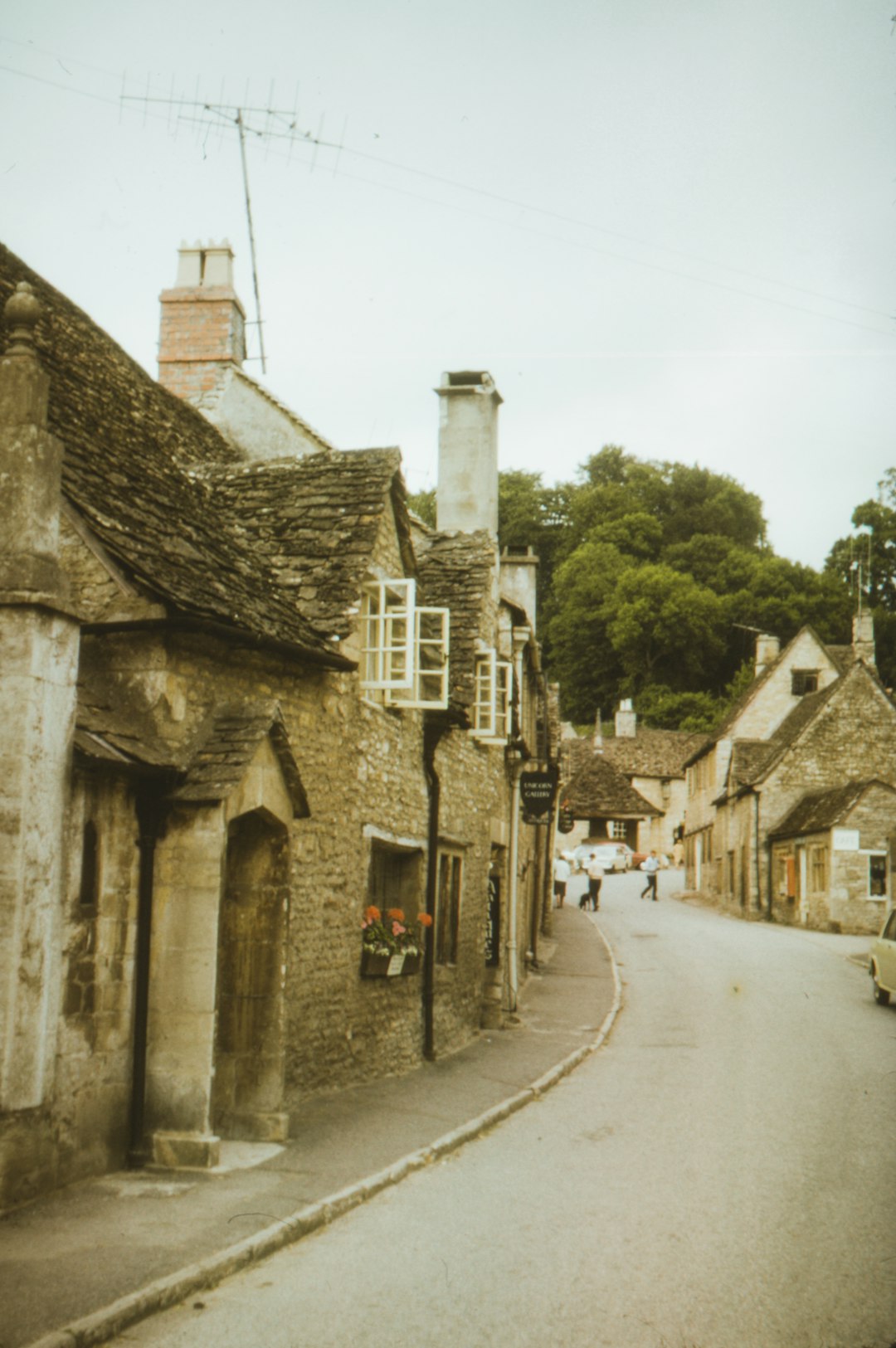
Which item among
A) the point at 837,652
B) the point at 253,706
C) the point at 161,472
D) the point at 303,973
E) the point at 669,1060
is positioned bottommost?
the point at 669,1060

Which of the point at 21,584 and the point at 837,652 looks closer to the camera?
the point at 21,584

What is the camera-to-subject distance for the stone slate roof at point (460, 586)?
1736 cm

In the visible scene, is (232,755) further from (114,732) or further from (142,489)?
(142,489)

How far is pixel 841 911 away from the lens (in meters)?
36.8

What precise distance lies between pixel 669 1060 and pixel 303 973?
6330mm

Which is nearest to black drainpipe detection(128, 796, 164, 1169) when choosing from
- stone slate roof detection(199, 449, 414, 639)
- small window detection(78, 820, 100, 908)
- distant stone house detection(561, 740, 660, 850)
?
small window detection(78, 820, 100, 908)

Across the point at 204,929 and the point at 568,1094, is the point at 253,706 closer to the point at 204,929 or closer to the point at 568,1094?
the point at 204,929

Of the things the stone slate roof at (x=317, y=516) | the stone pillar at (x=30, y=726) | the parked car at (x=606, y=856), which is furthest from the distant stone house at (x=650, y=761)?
the stone pillar at (x=30, y=726)

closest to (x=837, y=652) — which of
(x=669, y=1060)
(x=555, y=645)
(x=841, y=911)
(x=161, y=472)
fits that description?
(x=841, y=911)

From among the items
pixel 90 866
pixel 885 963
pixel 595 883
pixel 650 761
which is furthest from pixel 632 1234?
pixel 650 761

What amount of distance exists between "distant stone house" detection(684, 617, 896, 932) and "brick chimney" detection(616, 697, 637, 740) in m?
21.0

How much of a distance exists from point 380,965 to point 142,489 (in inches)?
215

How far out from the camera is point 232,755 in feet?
31.3

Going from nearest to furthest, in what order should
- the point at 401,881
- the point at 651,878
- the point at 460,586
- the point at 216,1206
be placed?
the point at 216,1206 → the point at 401,881 → the point at 460,586 → the point at 651,878
